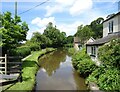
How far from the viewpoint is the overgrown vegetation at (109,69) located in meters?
12.8

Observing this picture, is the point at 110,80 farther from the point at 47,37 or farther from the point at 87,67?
the point at 47,37

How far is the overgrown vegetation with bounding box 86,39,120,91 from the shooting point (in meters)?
12.8

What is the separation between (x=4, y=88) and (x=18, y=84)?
3.92 ft

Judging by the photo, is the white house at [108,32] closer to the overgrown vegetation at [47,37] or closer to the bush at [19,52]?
the bush at [19,52]

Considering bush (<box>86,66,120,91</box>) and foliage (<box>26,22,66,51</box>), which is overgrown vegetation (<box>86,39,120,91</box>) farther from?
foliage (<box>26,22,66,51</box>)

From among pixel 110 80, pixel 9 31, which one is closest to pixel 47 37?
pixel 9 31

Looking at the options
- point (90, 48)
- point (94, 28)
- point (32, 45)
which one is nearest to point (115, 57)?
point (90, 48)

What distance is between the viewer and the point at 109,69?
14.3 meters

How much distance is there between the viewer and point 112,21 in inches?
967

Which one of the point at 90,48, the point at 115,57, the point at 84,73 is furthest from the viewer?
the point at 90,48

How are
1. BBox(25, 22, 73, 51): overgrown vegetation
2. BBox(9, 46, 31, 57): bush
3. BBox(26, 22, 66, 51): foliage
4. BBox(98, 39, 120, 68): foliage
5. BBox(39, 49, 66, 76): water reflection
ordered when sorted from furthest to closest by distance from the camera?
BBox(26, 22, 66, 51): foliage, BBox(25, 22, 73, 51): overgrown vegetation, BBox(39, 49, 66, 76): water reflection, BBox(9, 46, 31, 57): bush, BBox(98, 39, 120, 68): foliage

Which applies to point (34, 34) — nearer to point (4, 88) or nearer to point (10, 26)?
point (10, 26)

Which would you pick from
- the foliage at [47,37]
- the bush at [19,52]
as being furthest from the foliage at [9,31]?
the foliage at [47,37]

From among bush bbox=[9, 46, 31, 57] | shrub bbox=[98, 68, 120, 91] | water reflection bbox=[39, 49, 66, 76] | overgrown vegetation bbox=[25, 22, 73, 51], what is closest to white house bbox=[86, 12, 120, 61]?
water reflection bbox=[39, 49, 66, 76]
